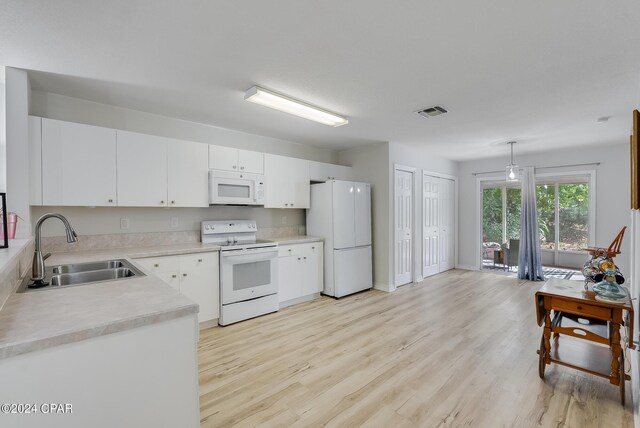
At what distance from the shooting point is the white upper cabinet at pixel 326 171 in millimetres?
4742

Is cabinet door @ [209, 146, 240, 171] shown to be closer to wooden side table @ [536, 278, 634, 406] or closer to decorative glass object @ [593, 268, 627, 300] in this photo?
wooden side table @ [536, 278, 634, 406]

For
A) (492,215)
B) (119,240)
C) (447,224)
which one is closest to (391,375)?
(119,240)

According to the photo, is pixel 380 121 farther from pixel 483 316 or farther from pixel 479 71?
pixel 483 316

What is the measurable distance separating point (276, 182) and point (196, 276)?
1.67 m

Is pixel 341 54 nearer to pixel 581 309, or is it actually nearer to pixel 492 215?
pixel 581 309

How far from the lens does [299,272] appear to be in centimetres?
A: 426

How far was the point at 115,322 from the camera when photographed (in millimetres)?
1131

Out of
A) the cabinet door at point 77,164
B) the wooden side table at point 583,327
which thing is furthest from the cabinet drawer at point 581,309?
the cabinet door at point 77,164

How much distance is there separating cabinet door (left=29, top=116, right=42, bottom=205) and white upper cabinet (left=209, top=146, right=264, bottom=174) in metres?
1.51

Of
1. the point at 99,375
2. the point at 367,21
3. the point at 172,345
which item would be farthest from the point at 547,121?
the point at 99,375

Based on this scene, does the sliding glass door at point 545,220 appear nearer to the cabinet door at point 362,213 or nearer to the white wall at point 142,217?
the cabinet door at point 362,213

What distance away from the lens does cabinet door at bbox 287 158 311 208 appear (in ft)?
14.6

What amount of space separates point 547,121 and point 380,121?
2.12m

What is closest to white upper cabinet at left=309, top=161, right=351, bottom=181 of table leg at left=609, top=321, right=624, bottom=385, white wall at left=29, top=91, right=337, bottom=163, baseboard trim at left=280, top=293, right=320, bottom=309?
white wall at left=29, top=91, right=337, bottom=163
